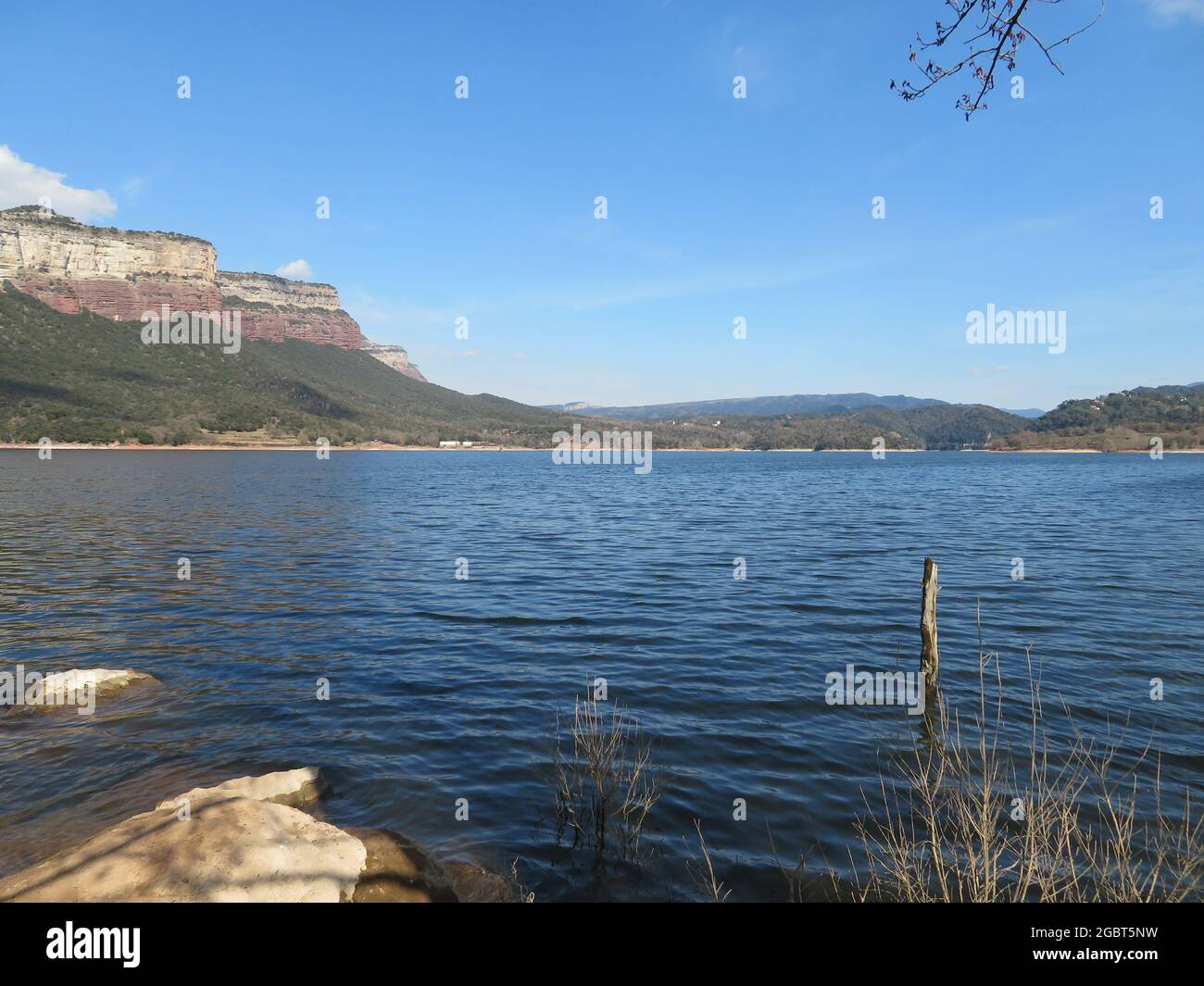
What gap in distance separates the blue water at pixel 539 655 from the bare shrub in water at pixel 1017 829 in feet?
1.82

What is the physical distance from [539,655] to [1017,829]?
10.3 meters

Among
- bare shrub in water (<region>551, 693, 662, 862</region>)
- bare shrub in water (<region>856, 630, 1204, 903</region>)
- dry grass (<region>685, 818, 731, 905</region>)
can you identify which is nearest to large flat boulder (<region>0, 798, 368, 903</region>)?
bare shrub in water (<region>551, 693, 662, 862</region>)

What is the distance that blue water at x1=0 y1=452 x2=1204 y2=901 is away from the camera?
9.38 meters

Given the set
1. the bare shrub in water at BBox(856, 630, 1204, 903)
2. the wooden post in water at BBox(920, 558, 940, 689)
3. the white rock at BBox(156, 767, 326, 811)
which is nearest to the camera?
the bare shrub in water at BBox(856, 630, 1204, 903)

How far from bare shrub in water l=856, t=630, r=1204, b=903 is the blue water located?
0.56 metres

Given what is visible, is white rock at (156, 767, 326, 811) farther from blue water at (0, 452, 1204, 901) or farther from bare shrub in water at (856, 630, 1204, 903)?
bare shrub in water at (856, 630, 1204, 903)

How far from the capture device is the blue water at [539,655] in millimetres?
9383

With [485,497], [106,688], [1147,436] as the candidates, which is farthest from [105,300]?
[1147,436]

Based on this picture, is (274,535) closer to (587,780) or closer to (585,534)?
(585,534)

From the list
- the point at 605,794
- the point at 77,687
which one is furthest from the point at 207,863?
the point at 77,687

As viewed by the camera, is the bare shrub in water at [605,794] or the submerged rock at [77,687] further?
the submerged rock at [77,687]

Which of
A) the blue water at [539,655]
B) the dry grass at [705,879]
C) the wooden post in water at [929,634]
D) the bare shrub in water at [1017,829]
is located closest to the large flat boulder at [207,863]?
the blue water at [539,655]

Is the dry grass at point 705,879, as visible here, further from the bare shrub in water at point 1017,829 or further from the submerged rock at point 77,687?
the submerged rock at point 77,687
